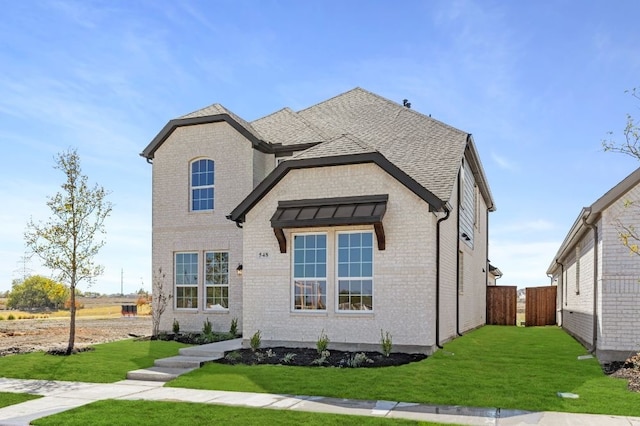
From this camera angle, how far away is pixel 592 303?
45.0 feet

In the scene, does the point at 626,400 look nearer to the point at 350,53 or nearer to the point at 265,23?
the point at 350,53

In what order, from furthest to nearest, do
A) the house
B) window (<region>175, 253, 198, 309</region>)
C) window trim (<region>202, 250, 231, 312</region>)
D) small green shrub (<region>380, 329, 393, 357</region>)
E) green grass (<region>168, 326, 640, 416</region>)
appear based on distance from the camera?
window (<region>175, 253, 198, 309</region>) → window trim (<region>202, 250, 231, 312</region>) → the house → small green shrub (<region>380, 329, 393, 357</region>) → green grass (<region>168, 326, 640, 416</region>)

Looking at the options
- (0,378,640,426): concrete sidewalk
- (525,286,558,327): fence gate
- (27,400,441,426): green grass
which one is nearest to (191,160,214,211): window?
(0,378,640,426): concrete sidewalk

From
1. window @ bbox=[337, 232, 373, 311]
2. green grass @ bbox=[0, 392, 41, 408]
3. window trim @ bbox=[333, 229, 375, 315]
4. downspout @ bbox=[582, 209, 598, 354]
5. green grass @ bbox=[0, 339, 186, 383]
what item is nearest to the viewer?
green grass @ bbox=[0, 392, 41, 408]

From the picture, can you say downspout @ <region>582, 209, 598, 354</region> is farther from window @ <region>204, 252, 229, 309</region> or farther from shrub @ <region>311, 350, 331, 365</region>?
window @ <region>204, 252, 229, 309</region>

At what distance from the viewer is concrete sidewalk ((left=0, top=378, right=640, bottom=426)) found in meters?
7.85

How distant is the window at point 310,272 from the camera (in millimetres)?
14242

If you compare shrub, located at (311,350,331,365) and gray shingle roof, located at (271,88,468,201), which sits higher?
gray shingle roof, located at (271,88,468,201)

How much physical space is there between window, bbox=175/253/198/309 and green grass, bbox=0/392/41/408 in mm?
8712

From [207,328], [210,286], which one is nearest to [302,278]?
A: [207,328]

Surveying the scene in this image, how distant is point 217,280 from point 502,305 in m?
16.2

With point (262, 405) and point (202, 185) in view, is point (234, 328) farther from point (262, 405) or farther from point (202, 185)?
point (262, 405)

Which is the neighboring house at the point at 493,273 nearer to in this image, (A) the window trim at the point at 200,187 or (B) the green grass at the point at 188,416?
(A) the window trim at the point at 200,187

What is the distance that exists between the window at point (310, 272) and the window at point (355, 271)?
46 cm
